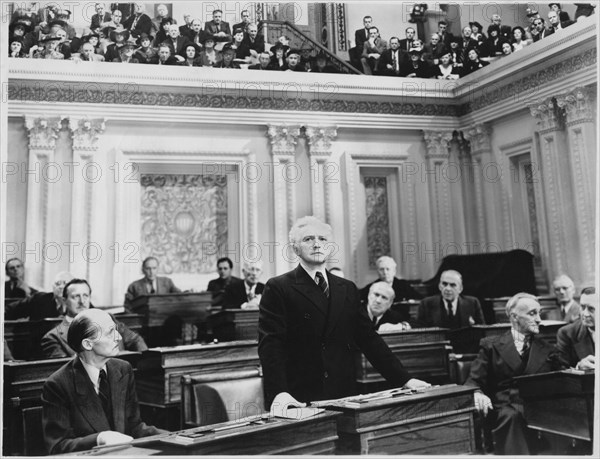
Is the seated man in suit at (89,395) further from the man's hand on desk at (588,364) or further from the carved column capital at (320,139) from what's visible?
the carved column capital at (320,139)

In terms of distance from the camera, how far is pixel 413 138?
8266 millimetres

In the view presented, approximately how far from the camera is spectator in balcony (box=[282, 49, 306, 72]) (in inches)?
306

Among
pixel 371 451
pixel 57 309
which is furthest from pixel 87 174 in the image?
pixel 371 451

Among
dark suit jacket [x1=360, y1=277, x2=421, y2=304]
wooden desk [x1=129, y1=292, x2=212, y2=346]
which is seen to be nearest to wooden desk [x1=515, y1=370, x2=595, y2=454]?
wooden desk [x1=129, y1=292, x2=212, y2=346]

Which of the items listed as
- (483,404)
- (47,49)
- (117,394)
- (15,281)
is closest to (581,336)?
(483,404)

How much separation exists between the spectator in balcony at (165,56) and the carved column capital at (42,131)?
1.37 meters

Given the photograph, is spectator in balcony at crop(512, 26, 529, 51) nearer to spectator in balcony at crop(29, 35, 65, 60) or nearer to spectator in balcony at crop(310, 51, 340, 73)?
spectator in balcony at crop(310, 51, 340, 73)

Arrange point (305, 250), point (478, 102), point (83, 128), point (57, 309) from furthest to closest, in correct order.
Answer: point (478, 102) → point (83, 128) → point (57, 309) → point (305, 250)

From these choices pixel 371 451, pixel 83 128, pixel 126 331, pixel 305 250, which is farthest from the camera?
pixel 83 128

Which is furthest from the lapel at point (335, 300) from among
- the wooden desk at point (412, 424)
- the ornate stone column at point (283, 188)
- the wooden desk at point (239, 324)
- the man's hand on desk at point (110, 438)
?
the ornate stone column at point (283, 188)

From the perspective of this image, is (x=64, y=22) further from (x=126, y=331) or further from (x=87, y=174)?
(x=126, y=331)

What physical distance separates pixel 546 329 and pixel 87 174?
536 centimetres

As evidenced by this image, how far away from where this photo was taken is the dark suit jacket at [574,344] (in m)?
3.70

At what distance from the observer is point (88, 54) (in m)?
7.29
